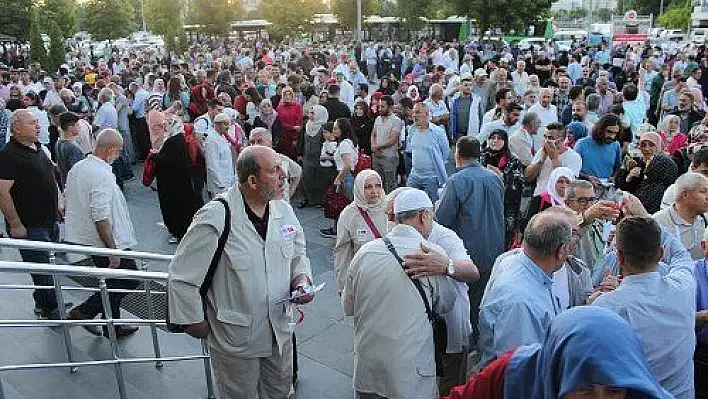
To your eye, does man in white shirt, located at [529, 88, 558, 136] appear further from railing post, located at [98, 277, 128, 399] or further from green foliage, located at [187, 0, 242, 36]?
green foliage, located at [187, 0, 242, 36]

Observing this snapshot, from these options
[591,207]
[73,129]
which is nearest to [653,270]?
[591,207]

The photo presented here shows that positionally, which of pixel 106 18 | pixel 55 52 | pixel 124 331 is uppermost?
pixel 106 18

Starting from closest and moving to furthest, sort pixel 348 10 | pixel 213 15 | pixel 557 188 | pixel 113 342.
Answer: pixel 113 342 < pixel 557 188 < pixel 213 15 < pixel 348 10

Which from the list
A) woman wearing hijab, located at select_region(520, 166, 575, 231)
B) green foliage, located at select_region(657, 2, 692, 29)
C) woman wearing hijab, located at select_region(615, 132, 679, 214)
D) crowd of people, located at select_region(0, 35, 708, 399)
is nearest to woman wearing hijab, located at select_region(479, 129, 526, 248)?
crowd of people, located at select_region(0, 35, 708, 399)

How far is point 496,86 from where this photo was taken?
1240cm

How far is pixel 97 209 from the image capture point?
507cm

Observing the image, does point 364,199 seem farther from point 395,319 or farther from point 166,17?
point 166,17

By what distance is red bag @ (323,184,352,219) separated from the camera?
8.20 metres

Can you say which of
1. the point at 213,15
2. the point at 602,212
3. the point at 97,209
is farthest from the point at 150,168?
the point at 213,15

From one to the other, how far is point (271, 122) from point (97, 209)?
5756mm

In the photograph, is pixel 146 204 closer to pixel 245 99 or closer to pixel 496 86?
pixel 245 99

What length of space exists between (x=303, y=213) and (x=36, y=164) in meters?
4.89

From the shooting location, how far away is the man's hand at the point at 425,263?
131 inches

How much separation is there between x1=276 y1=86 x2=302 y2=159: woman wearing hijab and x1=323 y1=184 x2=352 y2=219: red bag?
2.44 metres
